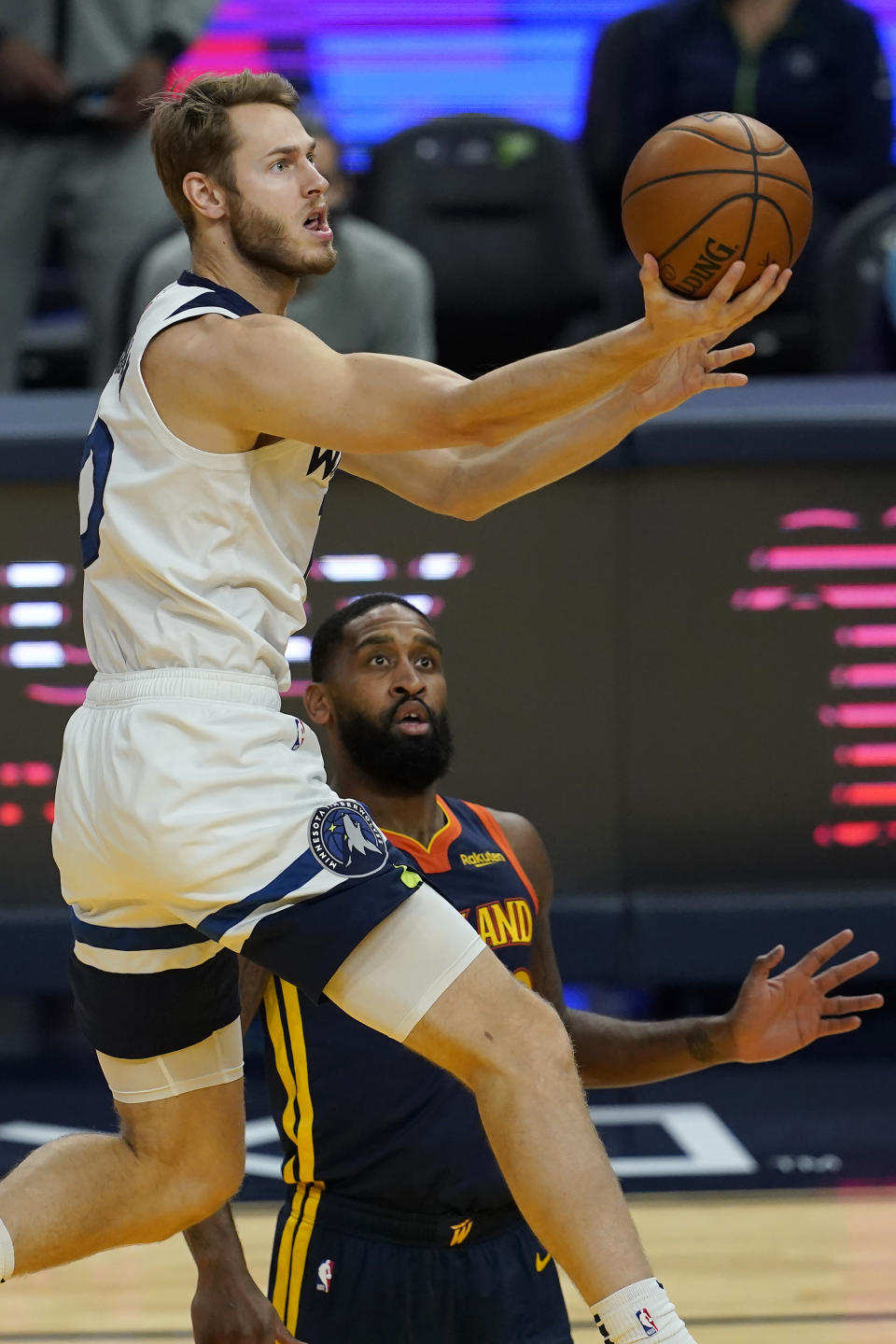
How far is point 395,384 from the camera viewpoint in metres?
3.11

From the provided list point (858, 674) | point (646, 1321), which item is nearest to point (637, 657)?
point (858, 674)

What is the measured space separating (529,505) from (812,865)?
1420mm

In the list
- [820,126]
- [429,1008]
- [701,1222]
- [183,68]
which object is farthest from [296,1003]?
[183,68]

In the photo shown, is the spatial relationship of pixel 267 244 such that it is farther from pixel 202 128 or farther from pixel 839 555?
pixel 839 555

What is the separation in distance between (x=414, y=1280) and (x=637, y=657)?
2902mm

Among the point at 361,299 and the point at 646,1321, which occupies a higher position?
the point at 361,299

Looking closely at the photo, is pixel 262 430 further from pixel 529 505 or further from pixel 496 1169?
pixel 529 505

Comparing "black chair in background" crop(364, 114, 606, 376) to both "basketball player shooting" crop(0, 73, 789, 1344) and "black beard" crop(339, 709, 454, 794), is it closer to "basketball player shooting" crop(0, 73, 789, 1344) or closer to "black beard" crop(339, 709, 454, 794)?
"black beard" crop(339, 709, 454, 794)

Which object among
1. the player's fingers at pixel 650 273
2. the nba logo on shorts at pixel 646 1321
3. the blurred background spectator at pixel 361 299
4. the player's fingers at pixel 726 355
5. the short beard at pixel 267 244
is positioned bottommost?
the nba logo on shorts at pixel 646 1321

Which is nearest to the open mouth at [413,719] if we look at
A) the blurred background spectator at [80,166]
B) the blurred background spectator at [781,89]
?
the blurred background spectator at [80,166]

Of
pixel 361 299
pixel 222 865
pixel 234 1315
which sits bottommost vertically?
pixel 234 1315

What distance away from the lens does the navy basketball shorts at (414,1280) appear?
3641 millimetres

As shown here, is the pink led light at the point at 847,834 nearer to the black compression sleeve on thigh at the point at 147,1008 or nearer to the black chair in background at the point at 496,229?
the black chair in background at the point at 496,229

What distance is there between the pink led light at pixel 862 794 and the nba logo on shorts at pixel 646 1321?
11.7 ft
